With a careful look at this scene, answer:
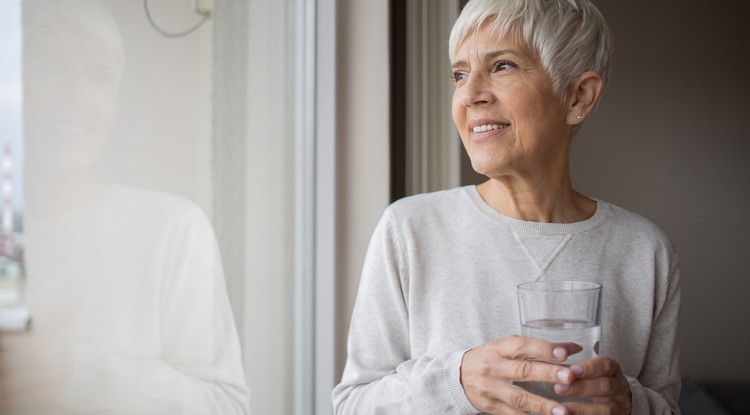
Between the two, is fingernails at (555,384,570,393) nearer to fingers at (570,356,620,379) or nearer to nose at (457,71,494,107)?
fingers at (570,356,620,379)

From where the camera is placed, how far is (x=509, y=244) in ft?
3.77

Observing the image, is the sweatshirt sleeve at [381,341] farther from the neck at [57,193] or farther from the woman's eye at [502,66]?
the neck at [57,193]

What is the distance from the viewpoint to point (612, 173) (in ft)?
10.2

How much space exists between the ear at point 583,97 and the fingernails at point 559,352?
520 mm

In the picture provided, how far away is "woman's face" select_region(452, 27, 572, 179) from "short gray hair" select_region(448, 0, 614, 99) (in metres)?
0.02

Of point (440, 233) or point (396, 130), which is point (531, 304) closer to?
point (440, 233)

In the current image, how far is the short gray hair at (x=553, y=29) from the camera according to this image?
1.08 m

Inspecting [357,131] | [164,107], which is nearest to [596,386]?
[164,107]

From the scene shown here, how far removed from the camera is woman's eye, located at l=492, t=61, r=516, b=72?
1104mm

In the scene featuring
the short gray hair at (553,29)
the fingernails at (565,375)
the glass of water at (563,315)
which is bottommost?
the fingernails at (565,375)

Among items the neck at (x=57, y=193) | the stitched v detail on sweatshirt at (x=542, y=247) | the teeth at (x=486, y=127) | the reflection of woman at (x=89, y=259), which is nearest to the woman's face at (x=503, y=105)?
the teeth at (x=486, y=127)

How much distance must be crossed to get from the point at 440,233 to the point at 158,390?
529 millimetres

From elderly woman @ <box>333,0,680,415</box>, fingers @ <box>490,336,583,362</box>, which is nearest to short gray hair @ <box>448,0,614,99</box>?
elderly woman @ <box>333,0,680,415</box>

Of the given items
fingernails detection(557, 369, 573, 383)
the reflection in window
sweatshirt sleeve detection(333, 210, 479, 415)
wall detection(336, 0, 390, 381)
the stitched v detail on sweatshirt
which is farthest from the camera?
wall detection(336, 0, 390, 381)
